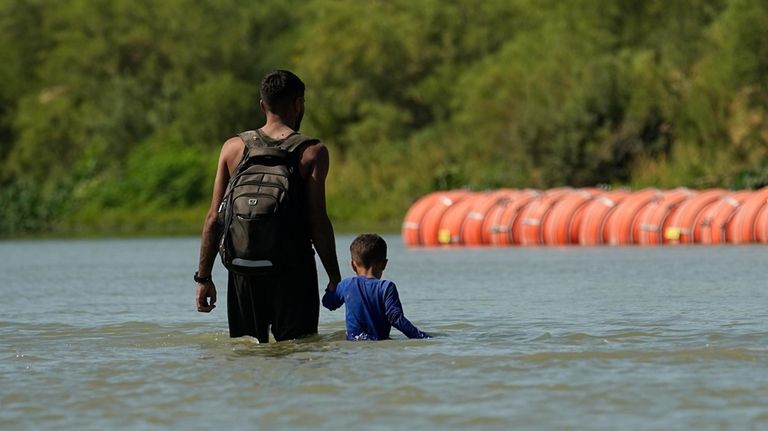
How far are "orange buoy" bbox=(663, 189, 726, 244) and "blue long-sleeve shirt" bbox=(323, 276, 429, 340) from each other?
58.8 feet

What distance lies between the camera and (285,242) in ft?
29.7

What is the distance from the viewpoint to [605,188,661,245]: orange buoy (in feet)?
94.0

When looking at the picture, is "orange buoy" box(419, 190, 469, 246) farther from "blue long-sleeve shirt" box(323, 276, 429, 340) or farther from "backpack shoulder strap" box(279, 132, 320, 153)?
"backpack shoulder strap" box(279, 132, 320, 153)

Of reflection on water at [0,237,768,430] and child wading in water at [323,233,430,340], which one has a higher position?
child wading in water at [323,233,430,340]

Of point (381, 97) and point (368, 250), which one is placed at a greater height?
point (381, 97)

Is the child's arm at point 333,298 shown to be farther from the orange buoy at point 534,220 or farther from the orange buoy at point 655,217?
the orange buoy at point 534,220

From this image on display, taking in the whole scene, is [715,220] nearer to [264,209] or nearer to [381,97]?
[264,209]

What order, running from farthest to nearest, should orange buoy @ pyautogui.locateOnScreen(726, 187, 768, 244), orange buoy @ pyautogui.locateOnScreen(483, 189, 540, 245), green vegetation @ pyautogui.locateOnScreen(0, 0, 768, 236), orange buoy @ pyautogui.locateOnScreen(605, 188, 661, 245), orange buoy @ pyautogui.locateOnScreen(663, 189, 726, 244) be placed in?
green vegetation @ pyautogui.locateOnScreen(0, 0, 768, 236) → orange buoy @ pyautogui.locateOnScreen(483, 189, 540, 245) → orange buoy @ pyautogui.locateOnScreen(605, 188, 661, 245) → orange buoy @ pyautogui.locateOnScreen(663, 189, 726, 244) → orange buoy @ pyautogui.locateOnScreen(726, 187, 768, 244)

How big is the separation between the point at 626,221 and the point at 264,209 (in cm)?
2038

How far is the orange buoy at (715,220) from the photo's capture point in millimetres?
26875

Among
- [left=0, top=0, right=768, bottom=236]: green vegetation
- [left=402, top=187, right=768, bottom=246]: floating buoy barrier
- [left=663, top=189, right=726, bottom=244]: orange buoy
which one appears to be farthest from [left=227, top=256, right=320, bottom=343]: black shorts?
[left=0, top=0, right=768, bottom=236]: green vegetation

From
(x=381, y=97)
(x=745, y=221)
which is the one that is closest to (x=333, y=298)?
(x=745, y=221)

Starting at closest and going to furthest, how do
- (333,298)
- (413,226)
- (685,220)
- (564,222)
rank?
(333,298)
(685,220)
(564,222)
(413,226)

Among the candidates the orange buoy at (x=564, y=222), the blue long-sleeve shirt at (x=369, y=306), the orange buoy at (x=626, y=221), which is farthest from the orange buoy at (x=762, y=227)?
the blue long-sleeve shirt at (x=369, y=306)
